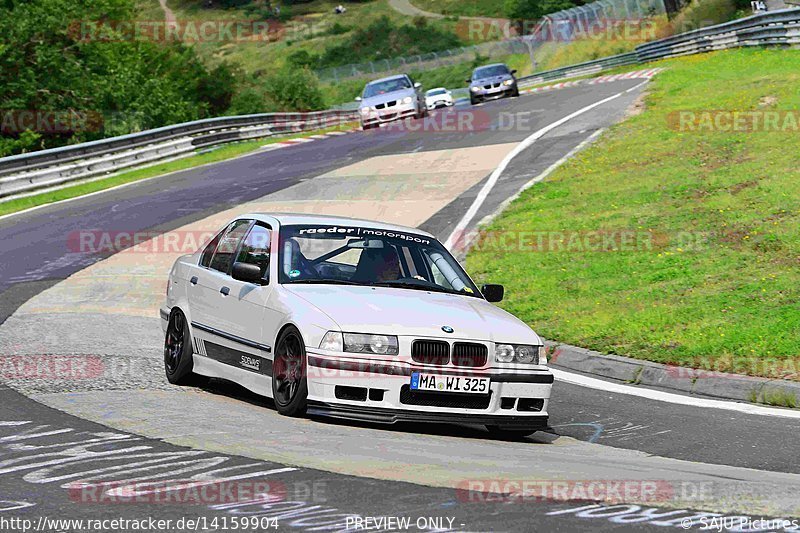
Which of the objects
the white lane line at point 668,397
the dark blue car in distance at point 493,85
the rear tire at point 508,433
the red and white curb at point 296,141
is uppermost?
the dark blue car in distance at point 493,85

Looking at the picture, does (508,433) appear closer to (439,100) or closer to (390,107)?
(390,107)

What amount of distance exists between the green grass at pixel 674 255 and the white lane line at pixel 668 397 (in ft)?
2.05

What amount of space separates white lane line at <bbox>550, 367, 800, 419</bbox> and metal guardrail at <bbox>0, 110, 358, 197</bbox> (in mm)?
17962

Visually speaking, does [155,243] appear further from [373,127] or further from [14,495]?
[373,127]

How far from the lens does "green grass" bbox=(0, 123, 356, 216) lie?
25.7 metres

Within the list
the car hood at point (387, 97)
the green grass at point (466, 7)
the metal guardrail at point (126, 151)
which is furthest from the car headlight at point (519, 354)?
the green grass at point (466, 7)

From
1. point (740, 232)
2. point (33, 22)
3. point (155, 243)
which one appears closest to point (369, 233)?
point (740, 232)

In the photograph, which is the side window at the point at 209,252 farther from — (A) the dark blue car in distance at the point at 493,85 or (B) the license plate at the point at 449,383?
(A) the dark blue car in distance at the point at 493,85

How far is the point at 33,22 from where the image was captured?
42.2 metres

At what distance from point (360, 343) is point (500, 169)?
16228 millimetres

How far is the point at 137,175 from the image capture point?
30.1 m

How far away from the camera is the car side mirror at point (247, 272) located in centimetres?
897

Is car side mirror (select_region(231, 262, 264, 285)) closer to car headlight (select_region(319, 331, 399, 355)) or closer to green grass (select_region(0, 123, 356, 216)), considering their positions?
car headlight (select_region(319, 331, 399, 355))

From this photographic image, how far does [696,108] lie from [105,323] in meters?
16.6
